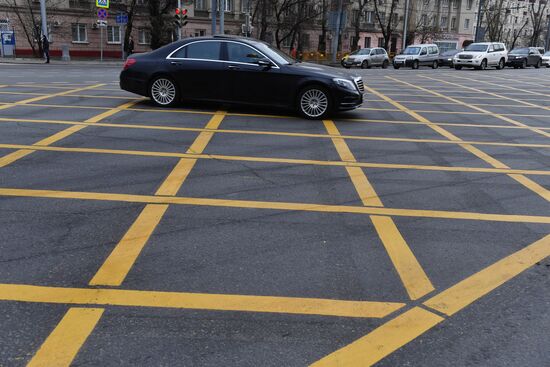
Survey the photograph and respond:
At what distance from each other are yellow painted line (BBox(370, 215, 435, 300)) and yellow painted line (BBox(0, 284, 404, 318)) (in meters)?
0.31

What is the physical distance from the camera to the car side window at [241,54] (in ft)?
35.9

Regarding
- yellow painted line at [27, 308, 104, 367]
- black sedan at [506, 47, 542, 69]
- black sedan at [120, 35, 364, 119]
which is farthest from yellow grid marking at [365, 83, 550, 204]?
black sedan at [506, 47, 542, 69]

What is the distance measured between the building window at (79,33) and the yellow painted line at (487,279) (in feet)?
152

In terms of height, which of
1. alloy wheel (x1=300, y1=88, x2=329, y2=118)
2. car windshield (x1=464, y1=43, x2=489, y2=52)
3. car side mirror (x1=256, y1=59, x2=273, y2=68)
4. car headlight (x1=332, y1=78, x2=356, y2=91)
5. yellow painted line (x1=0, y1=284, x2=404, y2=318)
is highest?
car windshield (x1=464, y1=43, x2=489, y2=52)

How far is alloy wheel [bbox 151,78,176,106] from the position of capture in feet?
37.8

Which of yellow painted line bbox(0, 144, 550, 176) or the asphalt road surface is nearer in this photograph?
the asphalt road surface

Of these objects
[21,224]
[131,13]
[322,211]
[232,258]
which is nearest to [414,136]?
[322,211]

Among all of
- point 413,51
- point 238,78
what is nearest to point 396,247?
point 238,78

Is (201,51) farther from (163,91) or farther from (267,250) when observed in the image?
(267,250)

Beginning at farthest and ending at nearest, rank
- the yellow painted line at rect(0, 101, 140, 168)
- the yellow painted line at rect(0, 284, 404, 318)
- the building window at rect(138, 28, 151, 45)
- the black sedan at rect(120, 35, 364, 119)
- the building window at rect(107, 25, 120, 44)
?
the building window at rect(138, 28, 151, 45), the building window at rect(107, 25, 120, 44), the black sedan at rect(120, 35, 364, 119), the yellow painted line at rect(0, 101, 140, 168), the yellow painted line at rect(0, 284, 404, 318)

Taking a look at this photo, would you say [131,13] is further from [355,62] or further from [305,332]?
[305,332]

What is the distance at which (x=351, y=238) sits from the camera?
4750 millimetres

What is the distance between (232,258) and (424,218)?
216cm

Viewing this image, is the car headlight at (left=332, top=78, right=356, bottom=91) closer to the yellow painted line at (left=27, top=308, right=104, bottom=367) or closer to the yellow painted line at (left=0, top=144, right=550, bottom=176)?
the yellow painted line at (left=0, top=144, right=550, bottom=176)
